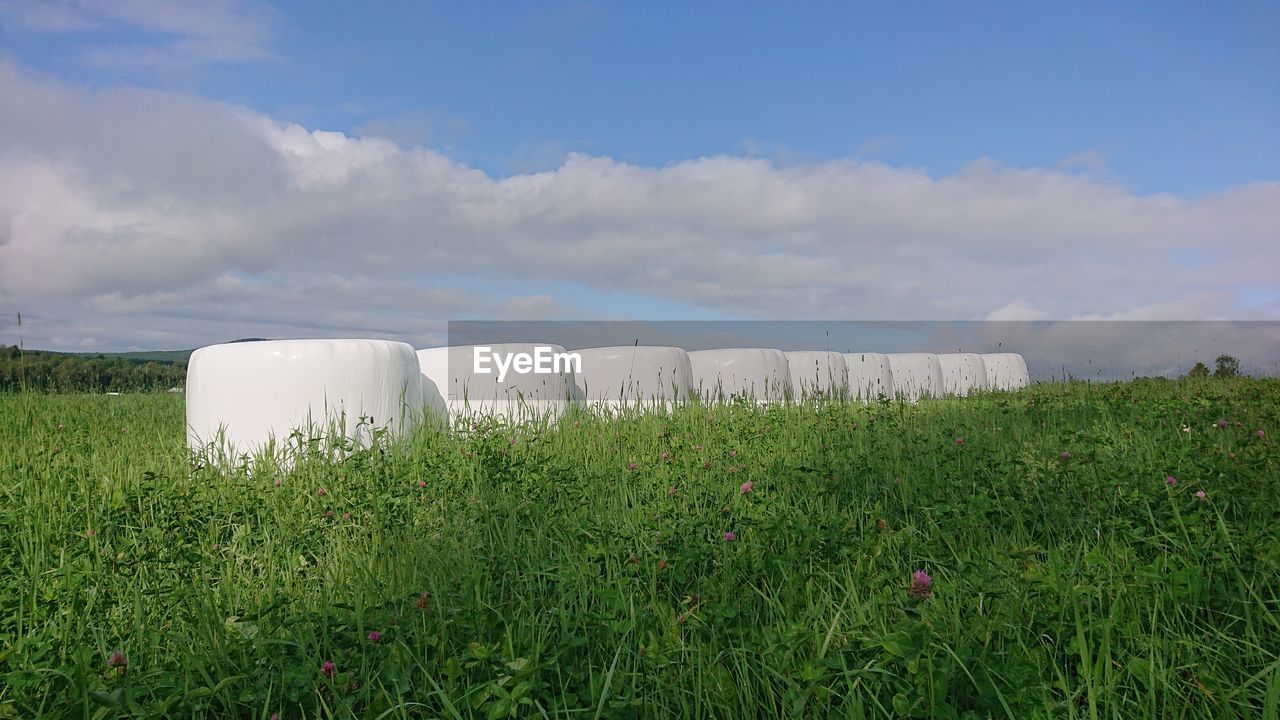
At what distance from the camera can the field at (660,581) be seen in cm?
204

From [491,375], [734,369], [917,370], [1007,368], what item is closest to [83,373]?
[491,375]

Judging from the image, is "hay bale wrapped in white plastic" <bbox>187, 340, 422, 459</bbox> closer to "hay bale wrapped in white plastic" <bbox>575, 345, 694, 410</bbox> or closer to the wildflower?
"hay bale wrapped in white plastic" <bbox>575, 345, 694, 410</bbox>

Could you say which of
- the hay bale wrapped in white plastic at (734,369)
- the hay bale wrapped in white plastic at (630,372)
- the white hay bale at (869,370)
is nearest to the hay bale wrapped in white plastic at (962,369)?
the white hay bale at (869,370)

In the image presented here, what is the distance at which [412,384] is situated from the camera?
6.44m

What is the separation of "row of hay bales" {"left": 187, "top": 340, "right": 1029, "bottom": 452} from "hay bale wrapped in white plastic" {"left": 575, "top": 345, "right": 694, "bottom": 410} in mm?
12

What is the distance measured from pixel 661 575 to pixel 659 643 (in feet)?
1.65

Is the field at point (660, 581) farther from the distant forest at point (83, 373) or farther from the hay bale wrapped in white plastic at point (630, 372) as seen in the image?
the distant forest at point (83, 373)

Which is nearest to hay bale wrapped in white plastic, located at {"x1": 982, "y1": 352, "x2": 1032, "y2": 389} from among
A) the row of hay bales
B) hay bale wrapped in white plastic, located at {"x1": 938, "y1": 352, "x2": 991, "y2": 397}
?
hay bale wrapped in white plastic, located at {"x1": 938, "y1": 352, "x2": 991, "y2": 397}

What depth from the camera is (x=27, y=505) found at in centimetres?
428

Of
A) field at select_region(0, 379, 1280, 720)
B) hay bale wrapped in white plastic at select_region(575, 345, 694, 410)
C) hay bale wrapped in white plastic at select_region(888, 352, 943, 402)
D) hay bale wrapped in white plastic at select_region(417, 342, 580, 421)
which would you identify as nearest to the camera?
field at select_region(0, 379, 1280, 720)

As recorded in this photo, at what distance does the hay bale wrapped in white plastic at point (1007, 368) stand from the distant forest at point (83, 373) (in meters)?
17.4

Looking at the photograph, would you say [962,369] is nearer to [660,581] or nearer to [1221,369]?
[1221,369]

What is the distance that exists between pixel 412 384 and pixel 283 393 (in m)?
1.03

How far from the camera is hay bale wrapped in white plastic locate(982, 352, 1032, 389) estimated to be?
18812 millimetres
